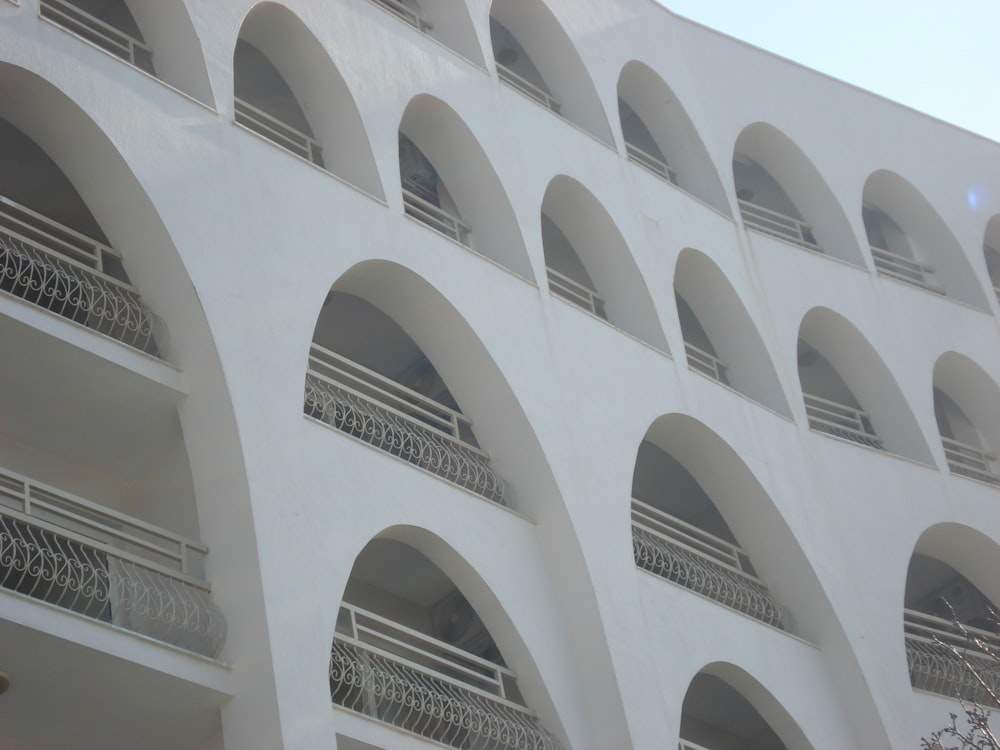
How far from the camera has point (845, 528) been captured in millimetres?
18391

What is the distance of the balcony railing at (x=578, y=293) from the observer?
1811 cm

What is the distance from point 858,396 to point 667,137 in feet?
15.3

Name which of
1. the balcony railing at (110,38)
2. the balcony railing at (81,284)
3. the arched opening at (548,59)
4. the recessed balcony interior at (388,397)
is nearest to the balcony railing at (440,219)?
the recessed balcony interior at (388,397)

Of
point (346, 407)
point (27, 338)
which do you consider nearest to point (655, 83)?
point (346, 407)

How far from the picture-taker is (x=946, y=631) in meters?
19.9

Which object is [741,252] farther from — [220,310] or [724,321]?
[220,310]

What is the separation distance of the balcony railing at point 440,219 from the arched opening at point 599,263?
1.40 meters

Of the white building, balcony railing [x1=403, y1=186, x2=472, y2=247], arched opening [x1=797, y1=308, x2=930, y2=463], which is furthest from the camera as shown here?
arched opening [x1=797, y1=308, x2=930, y2=463]

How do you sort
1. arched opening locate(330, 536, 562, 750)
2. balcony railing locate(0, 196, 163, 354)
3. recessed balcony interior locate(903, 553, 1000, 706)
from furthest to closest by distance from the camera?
recessed balcony interior locate(903, 553, 1000, 706), arched opening locate(330, 536, 562, 750), balcony railing locate(0, 196, 163, 354)

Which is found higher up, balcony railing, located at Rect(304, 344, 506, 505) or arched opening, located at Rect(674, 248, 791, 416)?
arched opening, located at Rect(674, 248, 791, 416)

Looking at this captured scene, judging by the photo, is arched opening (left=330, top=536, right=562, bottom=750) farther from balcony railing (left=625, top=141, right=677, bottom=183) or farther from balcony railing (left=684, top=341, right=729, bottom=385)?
balcony railing (left=625, top=141, right=677, bottom=183)

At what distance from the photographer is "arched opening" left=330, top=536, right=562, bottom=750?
13.1 metres

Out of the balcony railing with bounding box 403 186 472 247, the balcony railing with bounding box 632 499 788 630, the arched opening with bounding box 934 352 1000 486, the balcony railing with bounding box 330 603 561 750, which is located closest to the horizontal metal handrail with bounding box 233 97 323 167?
the balcony railing with bounding box 403 186 472 247

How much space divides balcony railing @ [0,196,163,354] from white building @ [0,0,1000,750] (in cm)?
9
